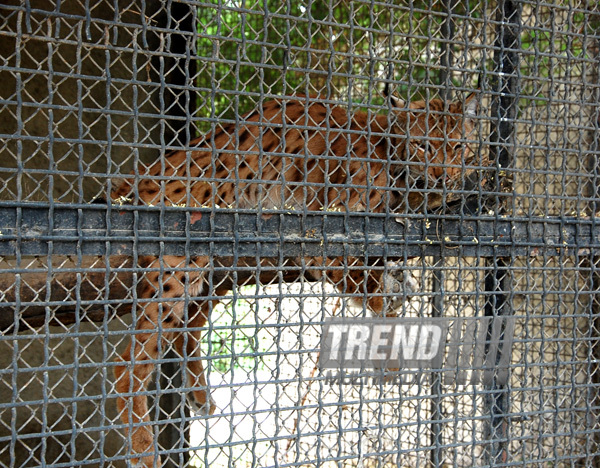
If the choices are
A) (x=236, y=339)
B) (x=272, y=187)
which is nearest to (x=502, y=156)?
(x=272, y=187)

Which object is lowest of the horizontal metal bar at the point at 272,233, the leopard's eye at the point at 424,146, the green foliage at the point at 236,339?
the green foliage at the point at 236,339

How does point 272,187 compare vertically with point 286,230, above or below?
below

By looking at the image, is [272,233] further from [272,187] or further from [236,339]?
[272,187]

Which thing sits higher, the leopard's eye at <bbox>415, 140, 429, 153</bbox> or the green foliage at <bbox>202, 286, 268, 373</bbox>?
the leopard's eye at <bbox>415, 140, 429, 153</bbox>

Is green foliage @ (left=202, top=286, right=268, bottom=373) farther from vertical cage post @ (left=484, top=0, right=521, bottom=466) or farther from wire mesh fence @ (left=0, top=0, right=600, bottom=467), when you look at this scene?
vertical cage post @ (left=484, top=0, right=521, bottom=466)

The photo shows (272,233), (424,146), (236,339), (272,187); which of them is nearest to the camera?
(272,233)

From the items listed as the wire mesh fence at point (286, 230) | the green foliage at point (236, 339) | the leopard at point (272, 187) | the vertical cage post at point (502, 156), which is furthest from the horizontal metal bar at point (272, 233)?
the leopard at point (272, 187)

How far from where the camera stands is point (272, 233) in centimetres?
235

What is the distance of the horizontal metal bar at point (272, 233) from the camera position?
2014 mm

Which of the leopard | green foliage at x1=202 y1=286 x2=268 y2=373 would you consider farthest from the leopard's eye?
green foliage at x1=202 y1=286 x2=268 y2=373

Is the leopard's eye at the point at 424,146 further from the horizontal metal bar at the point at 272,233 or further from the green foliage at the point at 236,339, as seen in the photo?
the green foliage at the point at 236,339

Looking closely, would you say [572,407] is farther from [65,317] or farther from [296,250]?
[65,317]

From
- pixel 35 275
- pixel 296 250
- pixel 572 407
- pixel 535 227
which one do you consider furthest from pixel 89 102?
pixel 572 407

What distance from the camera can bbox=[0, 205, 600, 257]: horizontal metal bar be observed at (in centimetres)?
201
